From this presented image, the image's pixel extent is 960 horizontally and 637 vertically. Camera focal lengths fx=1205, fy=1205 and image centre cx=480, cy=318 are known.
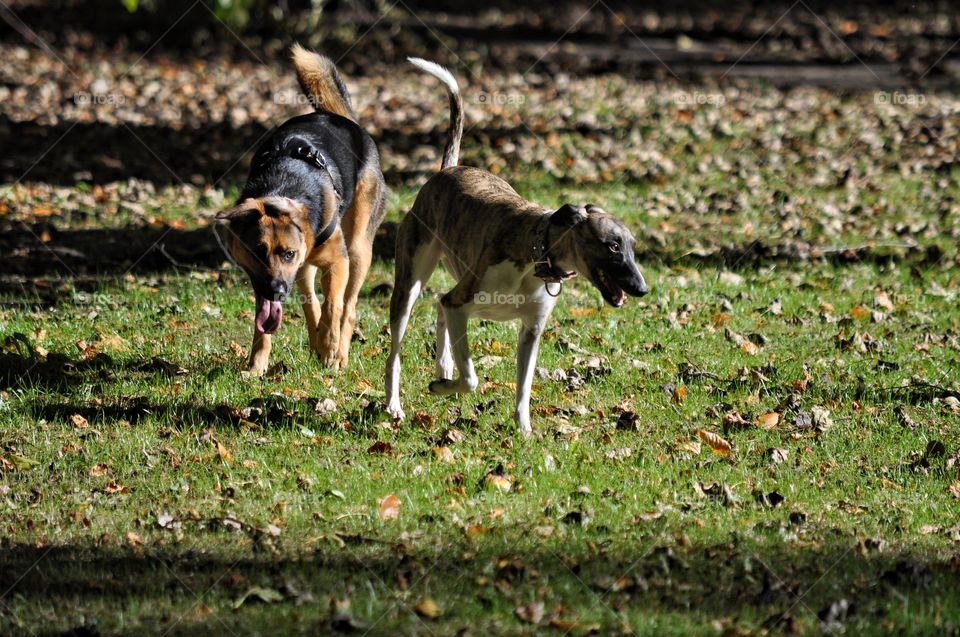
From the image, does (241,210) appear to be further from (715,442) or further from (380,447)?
(715,442)

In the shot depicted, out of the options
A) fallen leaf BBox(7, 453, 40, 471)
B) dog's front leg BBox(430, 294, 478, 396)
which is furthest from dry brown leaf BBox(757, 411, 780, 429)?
fallen leaf BBox(7, 453, 40, 471)

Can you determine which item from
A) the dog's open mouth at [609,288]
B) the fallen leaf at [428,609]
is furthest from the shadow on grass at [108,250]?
the fallen leaf at [428,609]

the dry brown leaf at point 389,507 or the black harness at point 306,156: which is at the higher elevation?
the black harness at point 306,156

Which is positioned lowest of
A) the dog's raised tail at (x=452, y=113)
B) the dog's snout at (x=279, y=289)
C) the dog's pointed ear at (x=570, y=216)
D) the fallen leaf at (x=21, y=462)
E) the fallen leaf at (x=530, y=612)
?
the fallen leaf at (x=21, y=462)

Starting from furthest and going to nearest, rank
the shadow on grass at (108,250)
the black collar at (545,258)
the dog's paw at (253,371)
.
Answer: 1. the shadow on grass at (108,250)
2. the dog's paw at (253,371)
3. the black collar at (545,258)

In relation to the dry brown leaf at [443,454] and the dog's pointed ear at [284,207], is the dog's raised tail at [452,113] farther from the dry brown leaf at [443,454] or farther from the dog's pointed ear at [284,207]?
the dry brown leaf at [443,454]

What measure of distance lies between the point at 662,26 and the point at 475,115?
313 inches

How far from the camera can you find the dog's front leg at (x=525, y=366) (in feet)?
21.0

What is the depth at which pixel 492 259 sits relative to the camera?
246 inches

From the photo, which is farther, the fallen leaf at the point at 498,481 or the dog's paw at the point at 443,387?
the dog's paw at the point at 443,387

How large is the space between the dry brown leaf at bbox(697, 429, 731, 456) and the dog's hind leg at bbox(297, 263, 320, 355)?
2505 mm

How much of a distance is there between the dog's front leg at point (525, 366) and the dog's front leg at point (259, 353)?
68.5 inches

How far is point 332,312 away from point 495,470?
6.22ft

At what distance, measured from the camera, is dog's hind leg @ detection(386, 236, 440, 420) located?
6773 millimetres
